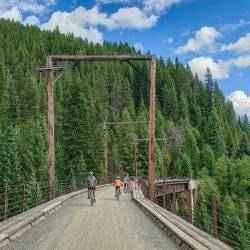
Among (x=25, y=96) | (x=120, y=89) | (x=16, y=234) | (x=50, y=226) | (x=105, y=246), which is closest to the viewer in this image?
(x=105, y=246)

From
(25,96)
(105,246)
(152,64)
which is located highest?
(25,96)

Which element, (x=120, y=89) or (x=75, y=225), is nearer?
(x=75, y=225)

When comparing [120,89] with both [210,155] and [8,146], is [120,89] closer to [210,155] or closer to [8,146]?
[210,155]

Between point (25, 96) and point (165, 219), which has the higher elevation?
point (25, 96)

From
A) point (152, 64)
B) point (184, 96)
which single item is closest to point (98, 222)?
point (152, 64)

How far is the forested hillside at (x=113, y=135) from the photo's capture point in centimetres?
7756

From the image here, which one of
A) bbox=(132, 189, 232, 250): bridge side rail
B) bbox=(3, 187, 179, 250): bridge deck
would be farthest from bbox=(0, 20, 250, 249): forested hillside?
bbox=(3, 187, 179, 250): bridge deck

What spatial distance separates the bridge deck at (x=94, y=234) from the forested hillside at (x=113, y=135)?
7.56ft

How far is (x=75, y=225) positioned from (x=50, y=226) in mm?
845

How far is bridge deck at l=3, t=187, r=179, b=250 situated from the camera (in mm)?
14438

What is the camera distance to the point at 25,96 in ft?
444

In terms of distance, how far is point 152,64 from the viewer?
109 ft

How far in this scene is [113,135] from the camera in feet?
437

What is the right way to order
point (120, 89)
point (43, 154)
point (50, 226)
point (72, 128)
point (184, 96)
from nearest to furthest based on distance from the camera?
point (50, 226), point (72, 128), point (43, 154), point (120, 89), point (184, 96)
